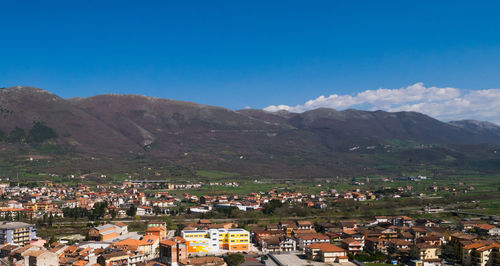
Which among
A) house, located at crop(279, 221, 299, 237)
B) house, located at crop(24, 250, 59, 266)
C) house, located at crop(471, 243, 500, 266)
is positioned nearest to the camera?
house, located at crop(24, 250, 59, 266)

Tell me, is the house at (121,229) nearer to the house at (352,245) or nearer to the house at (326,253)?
the house at (326,253)

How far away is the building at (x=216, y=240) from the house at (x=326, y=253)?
5627 mm

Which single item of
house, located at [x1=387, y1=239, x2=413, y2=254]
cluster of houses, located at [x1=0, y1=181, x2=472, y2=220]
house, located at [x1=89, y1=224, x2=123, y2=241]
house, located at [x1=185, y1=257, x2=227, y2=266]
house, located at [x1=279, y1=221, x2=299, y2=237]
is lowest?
house, located at [x1=387, y1=239, x2=413, y2=254]

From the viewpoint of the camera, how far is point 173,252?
35.2 meters

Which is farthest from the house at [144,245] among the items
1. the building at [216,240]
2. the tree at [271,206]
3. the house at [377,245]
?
→ the tree at [271,206]

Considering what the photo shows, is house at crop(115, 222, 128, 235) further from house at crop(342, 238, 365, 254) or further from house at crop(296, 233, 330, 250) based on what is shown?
house at crop(342, 238, 365, 254)

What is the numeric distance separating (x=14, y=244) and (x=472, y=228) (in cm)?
4188

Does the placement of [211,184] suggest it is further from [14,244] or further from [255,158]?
[14,244]

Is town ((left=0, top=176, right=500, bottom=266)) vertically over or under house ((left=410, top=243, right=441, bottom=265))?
over

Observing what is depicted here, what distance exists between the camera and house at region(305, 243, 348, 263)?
125 ft

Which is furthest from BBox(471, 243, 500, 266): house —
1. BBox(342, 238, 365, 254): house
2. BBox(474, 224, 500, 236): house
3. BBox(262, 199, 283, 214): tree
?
BBox(262, 199, 283, 214): tree

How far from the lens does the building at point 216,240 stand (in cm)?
4041

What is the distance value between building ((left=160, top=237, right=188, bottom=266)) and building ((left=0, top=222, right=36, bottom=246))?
1406 cm

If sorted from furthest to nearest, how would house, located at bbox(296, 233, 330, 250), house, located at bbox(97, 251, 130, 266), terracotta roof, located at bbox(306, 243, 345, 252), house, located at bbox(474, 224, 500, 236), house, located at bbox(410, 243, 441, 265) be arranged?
house, located at bbox(474, 224, 500, 236) < house, located at bbox(296, 233, 330, 250) < terracotta roof, located at bbox(306, 243, 345, 252) < house, located at bbox(410, 243, 441, 265) < house, located at bbox(97, 251, 130, 266)
